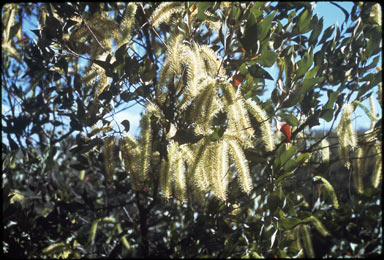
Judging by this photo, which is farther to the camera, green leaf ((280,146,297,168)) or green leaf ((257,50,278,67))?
green leaf ((280,146,297,168))

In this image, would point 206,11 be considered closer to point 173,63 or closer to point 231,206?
point 173,63

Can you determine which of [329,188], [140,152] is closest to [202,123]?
[140,152]

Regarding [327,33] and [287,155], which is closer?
[287,155]

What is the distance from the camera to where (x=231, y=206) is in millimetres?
1890

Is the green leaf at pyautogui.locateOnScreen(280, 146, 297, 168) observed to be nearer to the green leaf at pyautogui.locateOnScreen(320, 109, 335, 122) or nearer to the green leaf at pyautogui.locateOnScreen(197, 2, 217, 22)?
the green leaf at pyautogui.locateOnScreen(320, 109, 335, 122)

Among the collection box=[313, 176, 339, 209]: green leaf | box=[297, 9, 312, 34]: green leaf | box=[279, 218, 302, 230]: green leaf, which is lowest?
box=[279, 218, 302, 230]: green leaf

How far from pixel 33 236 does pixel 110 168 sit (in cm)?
129

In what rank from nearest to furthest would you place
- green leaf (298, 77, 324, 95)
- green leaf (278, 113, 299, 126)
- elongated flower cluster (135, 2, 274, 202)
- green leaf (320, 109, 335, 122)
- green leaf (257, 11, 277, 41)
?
elongated flower cluster (135, 2, 274, 202) < green leaf (257, 11, 277, 41) < green leaf (298, 77, 324, 95) < green leaf (278, 113, 299, 126) < green leaf (320, 109, 335, 122)

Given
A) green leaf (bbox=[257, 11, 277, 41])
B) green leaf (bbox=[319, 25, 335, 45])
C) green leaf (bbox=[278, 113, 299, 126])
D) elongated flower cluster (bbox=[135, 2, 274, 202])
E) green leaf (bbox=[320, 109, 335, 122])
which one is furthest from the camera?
green leaf (bbox=[319, 25, 335, 45])

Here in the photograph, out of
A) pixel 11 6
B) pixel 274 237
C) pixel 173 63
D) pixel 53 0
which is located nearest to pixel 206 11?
pixel 173 63

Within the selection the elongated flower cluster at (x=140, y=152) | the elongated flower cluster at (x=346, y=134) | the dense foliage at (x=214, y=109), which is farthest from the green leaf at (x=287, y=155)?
the elongated flower cluster at (x=140, y=152)

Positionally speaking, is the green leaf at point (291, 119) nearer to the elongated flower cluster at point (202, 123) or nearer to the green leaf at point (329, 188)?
the elongated flower cluster at point (202, 123)

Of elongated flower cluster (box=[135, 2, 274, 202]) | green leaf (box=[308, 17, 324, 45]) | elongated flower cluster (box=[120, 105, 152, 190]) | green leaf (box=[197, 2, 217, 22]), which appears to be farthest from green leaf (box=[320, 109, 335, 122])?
elongated flower cluster (box=[120, 105, 152, 190])

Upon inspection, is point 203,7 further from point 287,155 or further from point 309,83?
point 287,155
